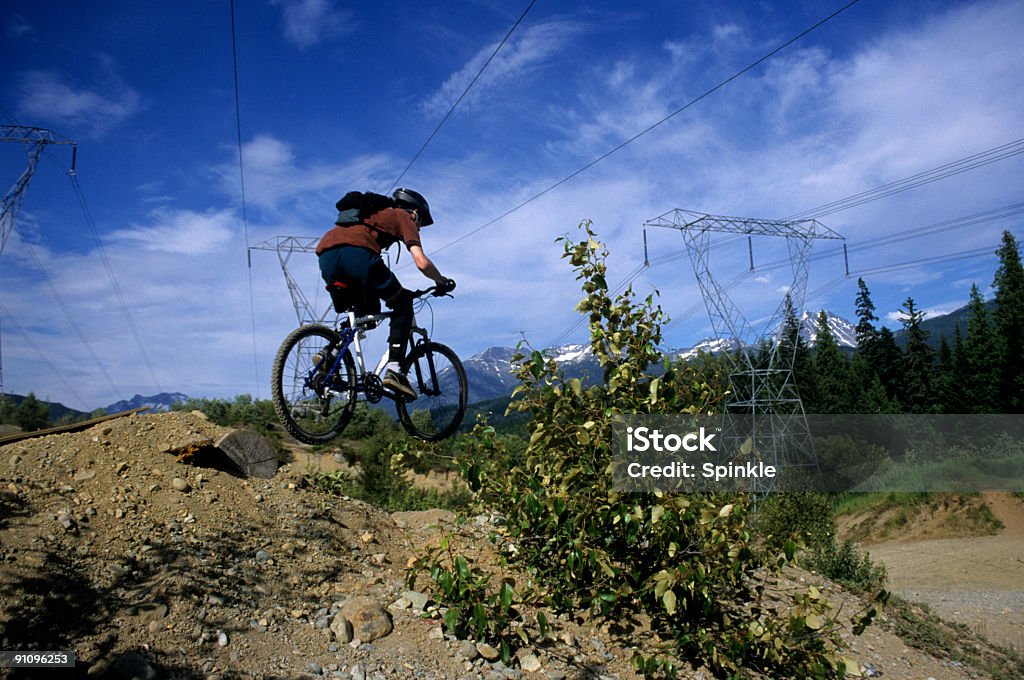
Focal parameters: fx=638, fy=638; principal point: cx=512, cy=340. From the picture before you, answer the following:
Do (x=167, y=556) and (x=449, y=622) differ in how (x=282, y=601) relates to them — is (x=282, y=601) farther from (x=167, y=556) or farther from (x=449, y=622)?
(x=449, y=622)

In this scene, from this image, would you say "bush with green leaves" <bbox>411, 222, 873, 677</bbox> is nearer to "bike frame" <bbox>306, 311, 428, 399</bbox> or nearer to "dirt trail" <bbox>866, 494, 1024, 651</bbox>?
"bike frame" <bbox>306, 311, 428, 399</bbox>

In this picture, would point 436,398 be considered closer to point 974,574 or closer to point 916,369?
point 974,574

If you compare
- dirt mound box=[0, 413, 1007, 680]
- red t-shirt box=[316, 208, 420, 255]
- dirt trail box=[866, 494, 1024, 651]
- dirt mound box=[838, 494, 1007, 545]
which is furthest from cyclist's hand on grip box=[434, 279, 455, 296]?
dirt mound box=[838, 494, 1007, 545]

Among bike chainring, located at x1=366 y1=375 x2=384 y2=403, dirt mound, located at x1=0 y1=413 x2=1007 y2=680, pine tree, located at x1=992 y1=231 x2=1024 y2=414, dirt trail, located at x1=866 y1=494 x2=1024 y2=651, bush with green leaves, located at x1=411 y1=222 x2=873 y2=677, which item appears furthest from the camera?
pine tree, located at x1=992 y1=231 x2=1024 y2=414

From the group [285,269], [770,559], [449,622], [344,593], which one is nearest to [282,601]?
[344,593]

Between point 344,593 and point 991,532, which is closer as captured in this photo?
point 344,593

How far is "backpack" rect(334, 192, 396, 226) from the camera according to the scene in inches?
205

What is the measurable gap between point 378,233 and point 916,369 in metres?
75.5

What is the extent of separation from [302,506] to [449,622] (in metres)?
3.96

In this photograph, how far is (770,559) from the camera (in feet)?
28.4

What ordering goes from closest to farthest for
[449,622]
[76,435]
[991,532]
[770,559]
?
1. [449,622]
2. [770,559]
3. [76,435]
4. [991,532]

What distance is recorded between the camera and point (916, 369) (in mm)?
66812

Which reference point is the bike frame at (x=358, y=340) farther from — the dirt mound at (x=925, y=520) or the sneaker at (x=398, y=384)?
the dirt mound at (x=925, y=520)

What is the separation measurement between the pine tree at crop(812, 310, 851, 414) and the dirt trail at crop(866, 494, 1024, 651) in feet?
100
